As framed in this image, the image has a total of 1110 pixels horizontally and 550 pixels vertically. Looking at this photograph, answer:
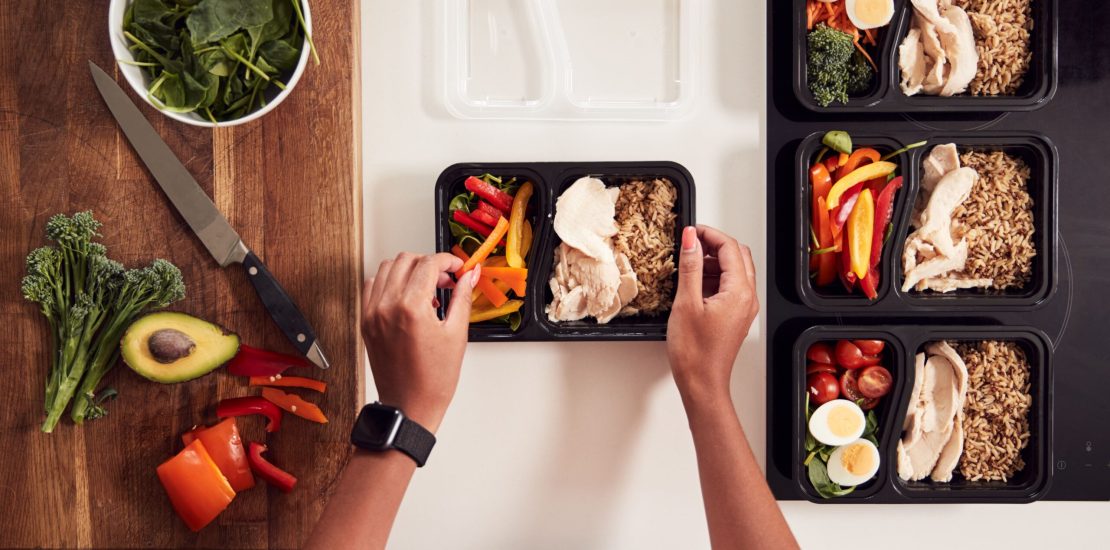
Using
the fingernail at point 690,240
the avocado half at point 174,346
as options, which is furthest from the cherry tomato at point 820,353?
the avocado half at point 174,346

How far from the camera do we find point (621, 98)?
182 cm

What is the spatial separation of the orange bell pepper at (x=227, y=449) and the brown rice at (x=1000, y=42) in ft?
7.21

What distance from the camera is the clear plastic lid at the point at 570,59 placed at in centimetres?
179

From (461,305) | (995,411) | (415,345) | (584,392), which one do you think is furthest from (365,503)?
(995,411)

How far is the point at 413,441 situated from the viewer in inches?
54.9

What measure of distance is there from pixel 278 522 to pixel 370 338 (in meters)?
0.69

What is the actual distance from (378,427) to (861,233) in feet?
4.27

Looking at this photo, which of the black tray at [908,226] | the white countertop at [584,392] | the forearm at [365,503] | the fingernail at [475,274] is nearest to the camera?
the forearm at [365,503]

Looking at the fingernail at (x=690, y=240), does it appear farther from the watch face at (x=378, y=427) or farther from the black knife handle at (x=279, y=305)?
the black knife handle at (x=279, y=305)

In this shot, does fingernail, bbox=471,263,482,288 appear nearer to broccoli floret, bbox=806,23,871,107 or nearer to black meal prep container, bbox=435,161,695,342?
black meal prep container, bbox=435,161,695,342

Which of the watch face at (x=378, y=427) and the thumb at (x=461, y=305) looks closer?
the watch face at (x=378, y=427)

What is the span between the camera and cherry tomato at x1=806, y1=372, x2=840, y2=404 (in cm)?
175

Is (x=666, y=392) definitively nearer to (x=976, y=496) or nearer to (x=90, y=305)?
(x=976, y=496)

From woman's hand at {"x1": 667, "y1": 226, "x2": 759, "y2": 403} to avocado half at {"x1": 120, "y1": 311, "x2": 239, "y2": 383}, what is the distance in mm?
1187
